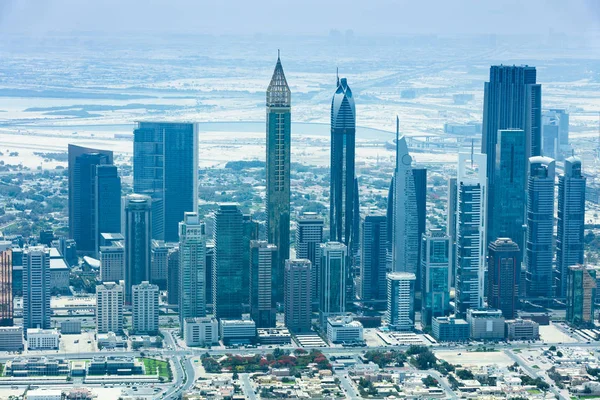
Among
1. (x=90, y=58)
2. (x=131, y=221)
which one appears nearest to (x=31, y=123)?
(x=90, y=58)

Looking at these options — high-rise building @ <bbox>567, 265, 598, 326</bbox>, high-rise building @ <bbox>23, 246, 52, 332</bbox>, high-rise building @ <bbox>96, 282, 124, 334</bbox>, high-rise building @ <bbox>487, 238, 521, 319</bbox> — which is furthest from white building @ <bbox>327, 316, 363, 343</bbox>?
high-rise building @ <bbox>23, 246, 52, 332</bbox>

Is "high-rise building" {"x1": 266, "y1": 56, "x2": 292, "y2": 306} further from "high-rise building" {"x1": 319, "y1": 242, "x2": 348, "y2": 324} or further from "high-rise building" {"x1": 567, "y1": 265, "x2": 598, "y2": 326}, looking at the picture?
"high-rise building" {"x1": 567, "y1": 265, "x2": 598, "y2": 326}

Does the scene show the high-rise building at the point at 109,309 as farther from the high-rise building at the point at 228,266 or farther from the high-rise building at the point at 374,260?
the high-rise building at the point at 374,260

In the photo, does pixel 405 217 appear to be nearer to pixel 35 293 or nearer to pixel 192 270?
pixel 192 270

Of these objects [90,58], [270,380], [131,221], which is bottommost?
[270,380]

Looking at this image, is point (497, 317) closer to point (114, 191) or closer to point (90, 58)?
point (114, 191)

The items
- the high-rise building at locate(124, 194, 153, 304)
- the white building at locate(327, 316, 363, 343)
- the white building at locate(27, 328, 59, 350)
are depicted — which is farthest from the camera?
the high-rise building at locate(124, 194, 153, 304)

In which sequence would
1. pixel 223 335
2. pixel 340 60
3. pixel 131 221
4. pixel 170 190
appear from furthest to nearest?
1. pixel 340 60
2. pixel 170 190
3. pixel 131 221
4. pixel 223 335
